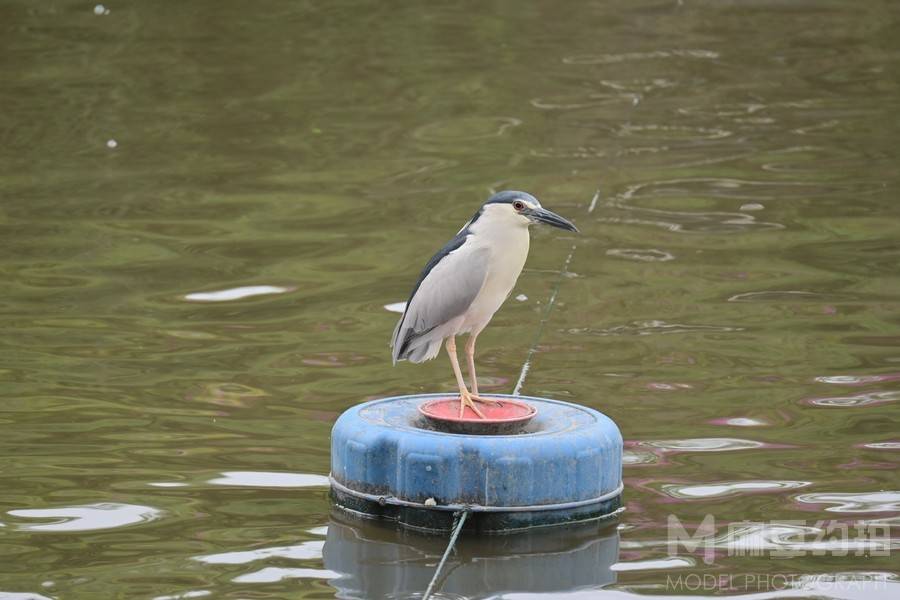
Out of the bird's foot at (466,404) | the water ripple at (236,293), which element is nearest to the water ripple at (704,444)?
the bird's foot at (466,404)

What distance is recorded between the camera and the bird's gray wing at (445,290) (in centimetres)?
623

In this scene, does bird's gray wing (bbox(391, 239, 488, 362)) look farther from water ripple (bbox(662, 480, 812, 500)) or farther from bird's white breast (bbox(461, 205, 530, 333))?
water ripple (bbox(662, 480, 812, 500))

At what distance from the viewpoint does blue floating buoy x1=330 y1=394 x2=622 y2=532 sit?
583 cm

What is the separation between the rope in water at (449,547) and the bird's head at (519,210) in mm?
1188

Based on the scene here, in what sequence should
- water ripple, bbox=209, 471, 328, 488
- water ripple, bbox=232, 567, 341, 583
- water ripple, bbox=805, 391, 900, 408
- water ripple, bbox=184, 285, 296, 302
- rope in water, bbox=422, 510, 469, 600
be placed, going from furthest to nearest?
water ripple, bbox=184, 285, 296, 302 → water ripple, bbox=805, 391, 900, 408 → water ripple, bbox=209, 471, 328, 488 → water ripple, bbox=232, 567, 341, 583 → rope in water, bbox=422, 510, 469, 600

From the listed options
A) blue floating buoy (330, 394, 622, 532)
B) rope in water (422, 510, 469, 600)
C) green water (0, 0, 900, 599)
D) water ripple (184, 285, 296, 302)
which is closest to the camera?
Result: rope in water (422, 510, 469, 600)

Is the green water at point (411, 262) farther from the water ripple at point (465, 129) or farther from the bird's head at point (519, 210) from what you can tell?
the bird's head at point (519, 210)

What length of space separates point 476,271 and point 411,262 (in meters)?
4.10

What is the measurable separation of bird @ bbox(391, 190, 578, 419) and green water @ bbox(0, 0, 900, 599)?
0.90 meters

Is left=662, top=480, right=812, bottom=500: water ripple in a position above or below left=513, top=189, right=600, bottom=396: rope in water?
below

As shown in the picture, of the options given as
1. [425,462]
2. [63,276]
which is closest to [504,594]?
[425,462]

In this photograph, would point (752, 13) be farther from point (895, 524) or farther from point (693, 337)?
point (895, 524)

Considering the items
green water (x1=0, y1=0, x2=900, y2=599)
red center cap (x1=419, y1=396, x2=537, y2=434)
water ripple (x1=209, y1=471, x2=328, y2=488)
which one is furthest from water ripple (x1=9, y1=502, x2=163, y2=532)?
red center cap (x1=419, y1=396, x2=537, y2=434)

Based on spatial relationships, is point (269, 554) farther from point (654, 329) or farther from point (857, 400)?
point (654, 329)
